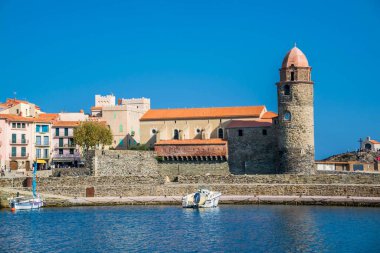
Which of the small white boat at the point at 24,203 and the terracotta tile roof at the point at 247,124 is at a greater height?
the terracotta tile roof at the point at 247,124

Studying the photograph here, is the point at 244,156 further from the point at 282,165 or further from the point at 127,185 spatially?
the point at 127,185

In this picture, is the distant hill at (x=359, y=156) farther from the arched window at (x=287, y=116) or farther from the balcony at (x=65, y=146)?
the balcony at (x=65, y=146)

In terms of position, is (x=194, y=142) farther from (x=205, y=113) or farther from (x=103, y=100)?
(x=103, y=100)

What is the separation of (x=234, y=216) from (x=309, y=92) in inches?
690

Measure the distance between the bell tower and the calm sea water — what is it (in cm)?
969

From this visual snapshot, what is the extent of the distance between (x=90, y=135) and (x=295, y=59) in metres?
20.2

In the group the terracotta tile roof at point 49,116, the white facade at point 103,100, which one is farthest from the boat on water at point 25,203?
the white facade at point 103,100

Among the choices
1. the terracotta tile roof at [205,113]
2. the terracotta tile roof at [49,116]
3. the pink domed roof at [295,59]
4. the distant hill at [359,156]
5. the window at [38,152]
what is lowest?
the distant hill at [359,156]

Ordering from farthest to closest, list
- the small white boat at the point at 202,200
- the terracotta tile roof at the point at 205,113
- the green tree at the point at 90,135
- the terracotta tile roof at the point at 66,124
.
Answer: the terracotta tile roof at the point at 66,124 < the terracotta tile roof at the point at 205,113 < the green tree at the point at 90,135 < the small white boat at the point at 202,200

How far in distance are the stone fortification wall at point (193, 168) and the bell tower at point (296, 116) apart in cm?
583

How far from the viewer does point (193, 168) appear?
6103 cm

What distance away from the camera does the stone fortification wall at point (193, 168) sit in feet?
197

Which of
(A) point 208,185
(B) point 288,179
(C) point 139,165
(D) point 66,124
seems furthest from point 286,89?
(D) point 66,124

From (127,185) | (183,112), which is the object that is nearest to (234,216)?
(127,185)
